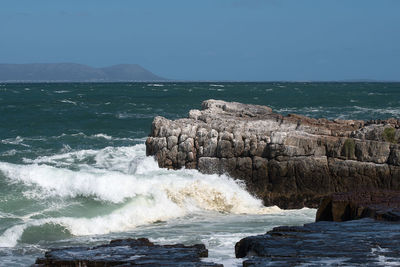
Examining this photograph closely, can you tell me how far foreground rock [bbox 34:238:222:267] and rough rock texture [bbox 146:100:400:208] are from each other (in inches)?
476

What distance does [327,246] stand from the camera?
1058 cm

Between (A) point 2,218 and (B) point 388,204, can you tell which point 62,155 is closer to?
(A) point 2,218

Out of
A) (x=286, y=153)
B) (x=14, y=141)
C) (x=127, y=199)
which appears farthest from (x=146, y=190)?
(x=14, y=141)

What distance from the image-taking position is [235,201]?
75.6 ft

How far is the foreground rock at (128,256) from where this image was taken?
1001 cm

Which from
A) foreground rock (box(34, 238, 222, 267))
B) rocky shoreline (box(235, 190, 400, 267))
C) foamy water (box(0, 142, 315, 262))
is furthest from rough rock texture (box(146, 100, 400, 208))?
foreground rock (box(34, 238, 222, 267))

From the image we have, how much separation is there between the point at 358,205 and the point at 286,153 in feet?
30.4

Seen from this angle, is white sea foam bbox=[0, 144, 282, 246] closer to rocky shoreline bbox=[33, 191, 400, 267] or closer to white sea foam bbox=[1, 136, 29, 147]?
rocky shoreline bbox=[33, 191, 400, 267]

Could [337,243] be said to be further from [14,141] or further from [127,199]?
[14,141]

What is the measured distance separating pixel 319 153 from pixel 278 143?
1299mm

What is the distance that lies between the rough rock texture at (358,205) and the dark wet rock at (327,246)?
1.10m

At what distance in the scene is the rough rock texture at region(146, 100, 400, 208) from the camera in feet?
73.5

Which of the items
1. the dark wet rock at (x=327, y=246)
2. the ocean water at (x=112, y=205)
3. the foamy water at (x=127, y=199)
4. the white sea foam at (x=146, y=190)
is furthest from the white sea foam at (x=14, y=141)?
the dark wet rock at (x=327, y=246)

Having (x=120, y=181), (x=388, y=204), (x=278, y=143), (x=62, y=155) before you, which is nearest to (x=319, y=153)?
(x=278, y=143)
